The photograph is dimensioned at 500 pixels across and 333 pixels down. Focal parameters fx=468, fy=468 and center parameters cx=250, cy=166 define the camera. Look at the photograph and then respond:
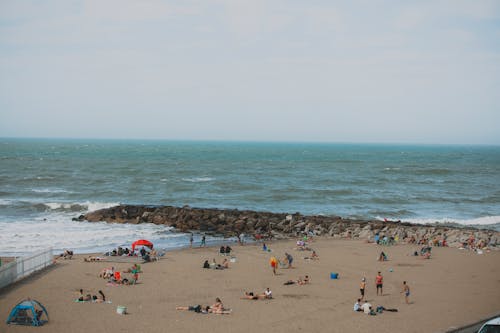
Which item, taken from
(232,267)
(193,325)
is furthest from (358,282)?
(193,325)

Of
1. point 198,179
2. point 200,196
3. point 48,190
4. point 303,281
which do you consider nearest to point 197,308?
point 303,281

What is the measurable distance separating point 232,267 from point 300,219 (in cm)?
1637

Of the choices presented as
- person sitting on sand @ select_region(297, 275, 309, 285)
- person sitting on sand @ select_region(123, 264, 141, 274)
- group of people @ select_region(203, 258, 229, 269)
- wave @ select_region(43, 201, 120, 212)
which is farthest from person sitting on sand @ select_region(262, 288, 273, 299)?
wave @ select_region(43, 201, 120, 212)

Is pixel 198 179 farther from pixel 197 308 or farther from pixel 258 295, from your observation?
pixel 197 308

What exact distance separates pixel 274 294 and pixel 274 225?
18300mm

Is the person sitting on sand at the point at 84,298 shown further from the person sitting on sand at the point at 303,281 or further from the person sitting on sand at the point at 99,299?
the person sitting on sand at the point at 303,281

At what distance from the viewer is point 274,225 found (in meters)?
37.8

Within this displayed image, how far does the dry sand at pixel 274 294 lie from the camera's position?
15.8 meters

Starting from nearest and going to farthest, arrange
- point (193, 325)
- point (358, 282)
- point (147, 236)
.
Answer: point (193, 325) < point (358, 282) < point (147, 236)

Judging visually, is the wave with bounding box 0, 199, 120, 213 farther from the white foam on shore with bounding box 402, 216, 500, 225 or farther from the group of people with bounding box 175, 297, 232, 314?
the group of people with bounding box 175, 297, 232, 314

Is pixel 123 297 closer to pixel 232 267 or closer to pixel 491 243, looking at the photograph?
pixel 232 267

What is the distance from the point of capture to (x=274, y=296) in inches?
759

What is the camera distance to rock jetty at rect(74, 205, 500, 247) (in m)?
32.9

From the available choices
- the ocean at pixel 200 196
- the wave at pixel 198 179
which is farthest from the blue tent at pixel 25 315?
the wave at pixel 198 179
